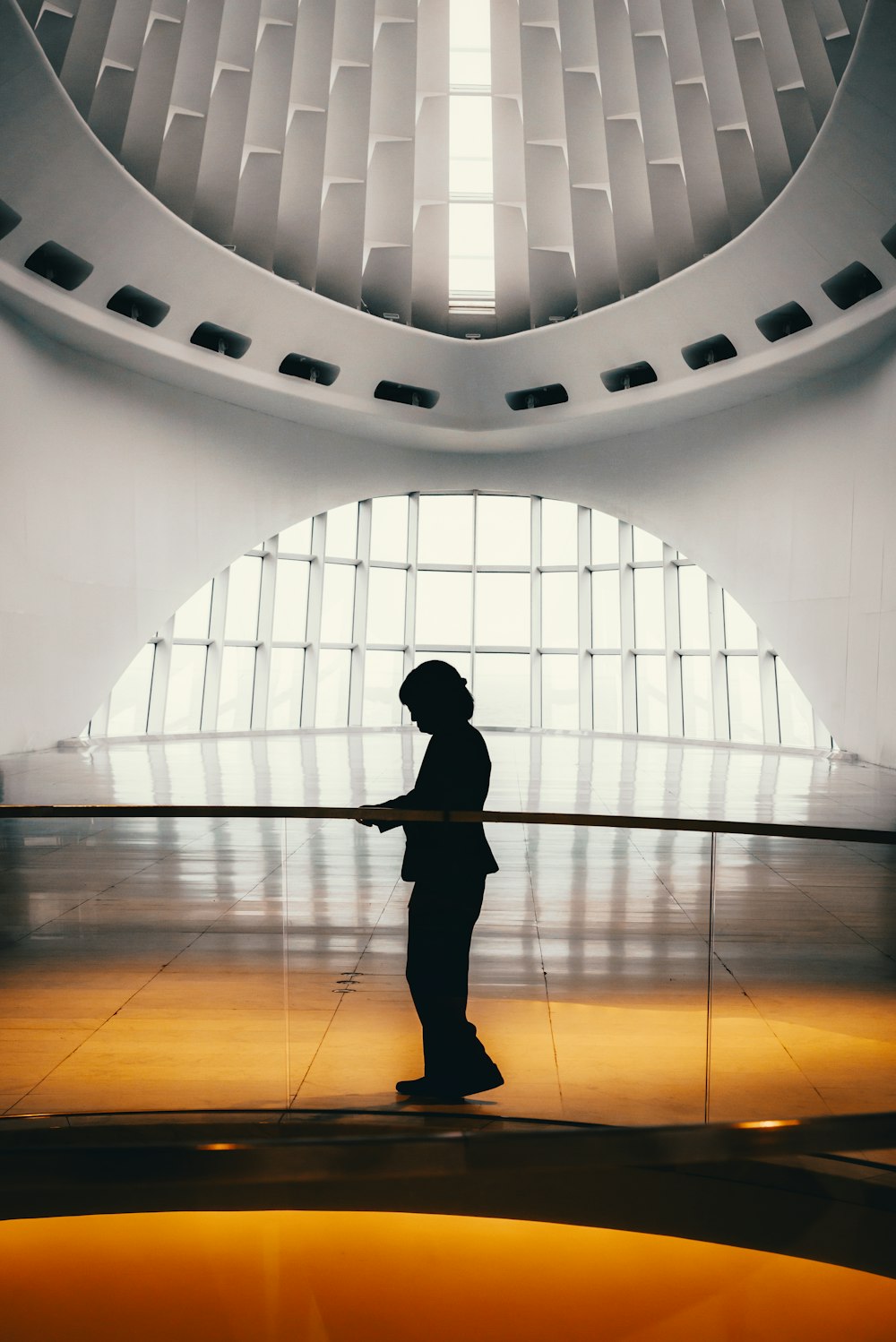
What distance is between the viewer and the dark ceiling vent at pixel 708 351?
19.4m

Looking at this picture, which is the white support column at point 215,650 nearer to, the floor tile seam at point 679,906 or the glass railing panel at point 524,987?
the glass railing panel at point 524,987

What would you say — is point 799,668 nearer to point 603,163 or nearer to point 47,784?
point 603,163

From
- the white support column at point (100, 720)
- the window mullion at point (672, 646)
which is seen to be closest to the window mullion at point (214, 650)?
the white support column at point (100, 720)

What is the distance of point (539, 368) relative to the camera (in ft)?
71.3

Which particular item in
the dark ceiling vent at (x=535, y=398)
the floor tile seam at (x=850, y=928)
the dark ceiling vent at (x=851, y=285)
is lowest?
the floor tile seam at (x=850, y=928)

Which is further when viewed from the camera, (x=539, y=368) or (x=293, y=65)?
(x=539, y=368)

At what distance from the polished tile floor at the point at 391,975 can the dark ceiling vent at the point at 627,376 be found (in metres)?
18.8

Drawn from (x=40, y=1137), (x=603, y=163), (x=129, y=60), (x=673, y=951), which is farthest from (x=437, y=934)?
(x=603, y=163)

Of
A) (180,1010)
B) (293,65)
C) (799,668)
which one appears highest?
(293,65)

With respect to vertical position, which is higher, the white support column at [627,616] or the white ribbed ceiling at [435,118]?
the white ribbed ceiling at [435,118]

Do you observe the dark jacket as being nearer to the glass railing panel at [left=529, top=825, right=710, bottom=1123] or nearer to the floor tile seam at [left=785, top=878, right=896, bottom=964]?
the glass railing panel at [left=529, top=825, right=710, bottom=1123]

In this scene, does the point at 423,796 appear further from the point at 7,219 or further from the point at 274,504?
the point at 274,504

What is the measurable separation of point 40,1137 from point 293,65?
57.0 ft

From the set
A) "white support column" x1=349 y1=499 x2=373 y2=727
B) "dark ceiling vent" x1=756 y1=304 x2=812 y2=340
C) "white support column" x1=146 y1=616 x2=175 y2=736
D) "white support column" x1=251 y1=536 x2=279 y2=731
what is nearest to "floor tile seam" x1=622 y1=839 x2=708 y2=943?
"dark ceiling vent" x1=756 y1=304 x2=812 y2=340
